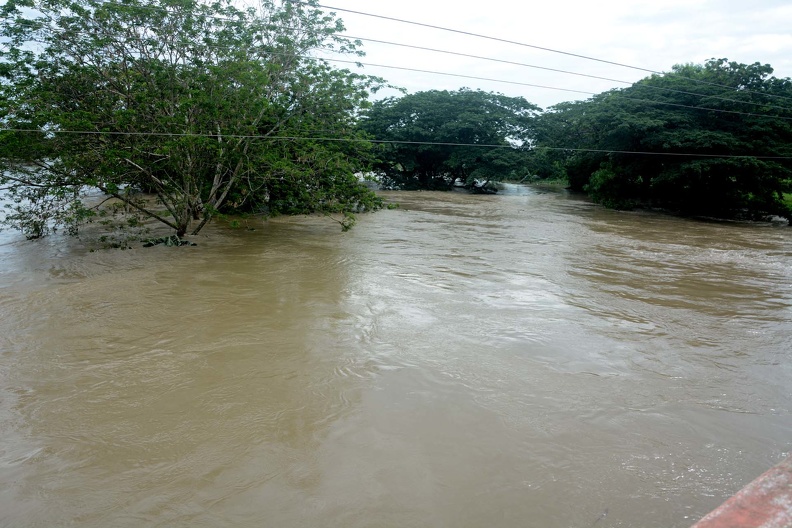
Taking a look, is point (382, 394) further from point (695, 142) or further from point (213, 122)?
point (695, 142)

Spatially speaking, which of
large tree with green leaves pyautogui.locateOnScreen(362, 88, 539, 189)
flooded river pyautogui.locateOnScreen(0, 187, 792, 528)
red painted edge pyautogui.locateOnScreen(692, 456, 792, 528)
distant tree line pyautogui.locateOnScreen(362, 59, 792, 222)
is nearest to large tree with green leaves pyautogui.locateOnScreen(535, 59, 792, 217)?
distant tree line pyautogui.locateOnScreen(362, 59, 792, 222)

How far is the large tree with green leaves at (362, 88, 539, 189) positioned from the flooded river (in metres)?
18.5

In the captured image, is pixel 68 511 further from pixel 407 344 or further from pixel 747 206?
pixel 747 206

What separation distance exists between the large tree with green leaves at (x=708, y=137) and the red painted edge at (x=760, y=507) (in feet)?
48.5

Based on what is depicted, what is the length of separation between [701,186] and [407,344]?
17.1 m

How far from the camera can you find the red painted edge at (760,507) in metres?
1.11

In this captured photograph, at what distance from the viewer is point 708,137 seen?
16.3 metres

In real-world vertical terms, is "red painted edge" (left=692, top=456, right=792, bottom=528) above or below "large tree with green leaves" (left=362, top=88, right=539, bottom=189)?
below

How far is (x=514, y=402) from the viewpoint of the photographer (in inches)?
172

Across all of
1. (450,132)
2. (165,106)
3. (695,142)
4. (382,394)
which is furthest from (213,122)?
(450,132)

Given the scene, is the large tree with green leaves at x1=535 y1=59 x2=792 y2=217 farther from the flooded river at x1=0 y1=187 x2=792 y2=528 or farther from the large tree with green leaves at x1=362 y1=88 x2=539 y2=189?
the flooded river at x1=0 y1=187 x2=792 y2=528

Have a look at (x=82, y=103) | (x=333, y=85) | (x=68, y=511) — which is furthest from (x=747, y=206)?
(x=68, y=511)

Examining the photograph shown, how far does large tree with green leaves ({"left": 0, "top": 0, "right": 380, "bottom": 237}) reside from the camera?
8.92 m

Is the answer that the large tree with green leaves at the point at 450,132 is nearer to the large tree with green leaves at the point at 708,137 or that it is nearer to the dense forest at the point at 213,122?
the large tree with green leaves at the point at 708,137
